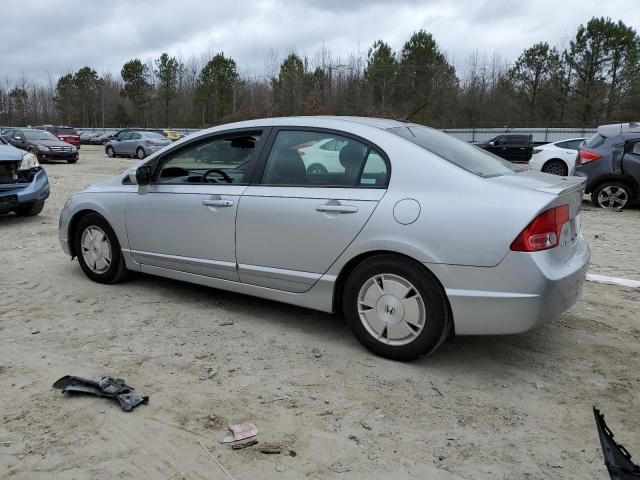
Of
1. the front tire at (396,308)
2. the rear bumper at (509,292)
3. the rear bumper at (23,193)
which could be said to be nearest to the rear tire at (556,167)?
the rear bumper at (23,193)

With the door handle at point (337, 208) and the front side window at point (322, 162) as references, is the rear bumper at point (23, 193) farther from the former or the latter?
the door handle at point (337, 208)

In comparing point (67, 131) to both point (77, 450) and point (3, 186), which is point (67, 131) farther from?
point (77, 450)

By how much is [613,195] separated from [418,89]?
45.9 m

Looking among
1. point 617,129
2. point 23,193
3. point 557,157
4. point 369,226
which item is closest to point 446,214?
point 369,226

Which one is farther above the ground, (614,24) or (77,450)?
(614,24)

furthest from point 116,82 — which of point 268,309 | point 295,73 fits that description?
point 268,309

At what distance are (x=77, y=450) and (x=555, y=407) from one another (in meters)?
2.49

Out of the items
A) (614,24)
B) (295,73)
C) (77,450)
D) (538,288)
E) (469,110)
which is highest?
(614,24)

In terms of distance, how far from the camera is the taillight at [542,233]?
307 cm

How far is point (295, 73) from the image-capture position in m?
55.9

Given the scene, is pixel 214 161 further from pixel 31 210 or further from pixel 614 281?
pixel 31 210

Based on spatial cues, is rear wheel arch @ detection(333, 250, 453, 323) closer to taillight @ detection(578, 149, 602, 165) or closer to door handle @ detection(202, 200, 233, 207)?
door handle @ detection(202, 200, 233, 207)

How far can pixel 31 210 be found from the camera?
9148 millimetres

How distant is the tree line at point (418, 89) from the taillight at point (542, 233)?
40.2 m
